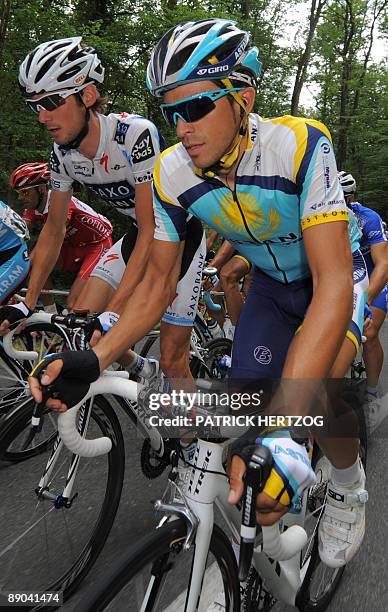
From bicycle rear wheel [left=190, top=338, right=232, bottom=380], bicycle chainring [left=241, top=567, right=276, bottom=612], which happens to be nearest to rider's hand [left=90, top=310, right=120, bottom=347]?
bicycle chainring [left=241, top=567, right=276, bottom=612]

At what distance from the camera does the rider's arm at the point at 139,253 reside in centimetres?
252

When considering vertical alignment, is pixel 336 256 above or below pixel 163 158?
below

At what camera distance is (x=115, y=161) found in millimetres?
3369

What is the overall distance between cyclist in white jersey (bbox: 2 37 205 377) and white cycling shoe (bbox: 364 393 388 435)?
189 centimetres

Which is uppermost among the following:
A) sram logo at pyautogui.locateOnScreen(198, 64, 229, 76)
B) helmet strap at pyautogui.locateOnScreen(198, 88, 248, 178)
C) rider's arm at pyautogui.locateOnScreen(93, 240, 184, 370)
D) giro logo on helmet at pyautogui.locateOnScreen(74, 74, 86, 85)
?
sram logo at pyautogui.locateOnScreen(198, 64, 229, 76)

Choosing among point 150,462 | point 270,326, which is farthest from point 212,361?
point 270,326

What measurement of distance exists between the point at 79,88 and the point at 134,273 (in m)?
1.24

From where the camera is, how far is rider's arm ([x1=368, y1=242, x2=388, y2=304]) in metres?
4.19

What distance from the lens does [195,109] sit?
5.57 ft

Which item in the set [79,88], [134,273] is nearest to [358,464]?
[134,273]

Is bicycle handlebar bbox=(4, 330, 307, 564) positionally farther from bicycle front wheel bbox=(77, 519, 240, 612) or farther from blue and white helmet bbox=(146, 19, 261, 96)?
blue and white helmet bbox=(146, 19, 261, 96)

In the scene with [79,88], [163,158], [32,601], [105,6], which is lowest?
[32,601]

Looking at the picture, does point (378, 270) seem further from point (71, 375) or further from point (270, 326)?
point (71, 375)

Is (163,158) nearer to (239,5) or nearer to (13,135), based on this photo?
(13,135)
